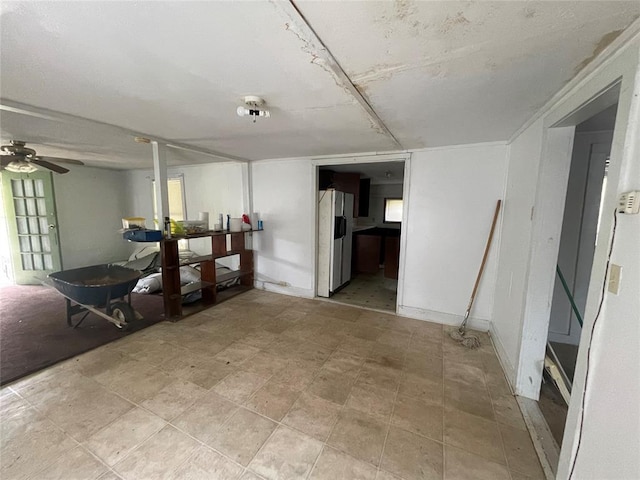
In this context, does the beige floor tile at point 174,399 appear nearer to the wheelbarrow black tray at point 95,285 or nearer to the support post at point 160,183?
the wheelbarrow black tray at point 95,285

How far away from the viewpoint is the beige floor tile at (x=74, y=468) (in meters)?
1.35

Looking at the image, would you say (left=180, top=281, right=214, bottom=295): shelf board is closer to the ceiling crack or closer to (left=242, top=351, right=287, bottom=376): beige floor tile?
(left=242, top=351, right=287, bottom=376): beige floor tile

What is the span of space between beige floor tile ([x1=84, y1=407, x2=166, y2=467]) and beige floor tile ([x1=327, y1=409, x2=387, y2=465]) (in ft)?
3.92

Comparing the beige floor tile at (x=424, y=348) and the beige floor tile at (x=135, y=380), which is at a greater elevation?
the beige floor tile at (x=135, y=380)

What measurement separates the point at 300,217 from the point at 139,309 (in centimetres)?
270

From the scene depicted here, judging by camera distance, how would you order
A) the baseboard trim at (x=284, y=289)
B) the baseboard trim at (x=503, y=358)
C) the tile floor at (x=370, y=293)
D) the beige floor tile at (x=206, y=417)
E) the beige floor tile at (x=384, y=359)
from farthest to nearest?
1. the baseboard trim at (x=284, y=289)
2. the tile floor at (x=370, y=293)
3. the beige floor tile at (x=384, y=359)
4. the baseboard trim at (x=503, y=358)
5. the beige floor tile at (x=206, y=417)

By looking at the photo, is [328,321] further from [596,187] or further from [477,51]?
[596,187]

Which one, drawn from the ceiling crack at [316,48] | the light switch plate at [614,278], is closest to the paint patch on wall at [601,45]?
the light switch plate at [614,278]

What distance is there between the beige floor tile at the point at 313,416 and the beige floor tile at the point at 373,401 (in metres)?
0.16

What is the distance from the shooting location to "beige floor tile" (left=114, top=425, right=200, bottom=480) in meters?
1.37

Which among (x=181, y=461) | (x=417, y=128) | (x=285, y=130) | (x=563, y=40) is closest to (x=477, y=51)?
(x=563, y=40)

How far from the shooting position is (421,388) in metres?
2.07

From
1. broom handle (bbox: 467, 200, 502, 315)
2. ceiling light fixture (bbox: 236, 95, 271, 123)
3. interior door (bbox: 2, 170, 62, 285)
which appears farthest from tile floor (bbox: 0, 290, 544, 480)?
interior door (bbox: 2, 170, 62, 285)

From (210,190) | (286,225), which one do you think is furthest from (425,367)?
(210,190)
